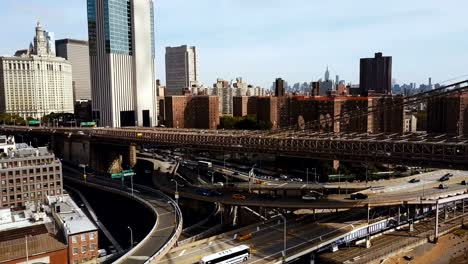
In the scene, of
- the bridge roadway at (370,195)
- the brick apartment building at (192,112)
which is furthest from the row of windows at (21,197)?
the brick apartment building at (192,112)

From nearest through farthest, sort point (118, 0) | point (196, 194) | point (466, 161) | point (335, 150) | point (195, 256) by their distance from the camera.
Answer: point (195, 256)
point (466, 161)
point (335, 150)
point (196, 194)
point (118, 0)

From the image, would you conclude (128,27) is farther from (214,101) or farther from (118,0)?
(214,101)

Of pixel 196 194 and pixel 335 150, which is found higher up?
pixel 335 150

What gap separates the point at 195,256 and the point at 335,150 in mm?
24623

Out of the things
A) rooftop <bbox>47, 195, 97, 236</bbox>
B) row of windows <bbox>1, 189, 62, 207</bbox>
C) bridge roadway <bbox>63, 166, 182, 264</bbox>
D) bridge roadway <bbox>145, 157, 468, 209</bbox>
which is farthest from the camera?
row of windows <bbox>1, 189, 62, 207</bbox>

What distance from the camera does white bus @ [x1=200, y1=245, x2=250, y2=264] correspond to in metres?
38.9

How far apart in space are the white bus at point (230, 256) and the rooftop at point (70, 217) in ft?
45.7

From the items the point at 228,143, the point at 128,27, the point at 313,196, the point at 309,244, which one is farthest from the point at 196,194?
the point at 128,27

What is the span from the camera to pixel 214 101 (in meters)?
144

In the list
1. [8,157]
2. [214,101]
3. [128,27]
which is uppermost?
[128,27]

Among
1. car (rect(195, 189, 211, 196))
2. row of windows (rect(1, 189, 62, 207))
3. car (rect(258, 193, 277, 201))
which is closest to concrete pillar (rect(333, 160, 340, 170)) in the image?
car (rect(258, 193, 277, 201))

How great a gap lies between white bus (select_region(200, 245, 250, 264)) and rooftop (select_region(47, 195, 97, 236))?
548 inches

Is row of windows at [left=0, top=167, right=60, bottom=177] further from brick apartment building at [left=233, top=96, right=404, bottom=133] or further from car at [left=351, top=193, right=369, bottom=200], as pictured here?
brick apartment building at [left=233, top=96, right=404, bottom=133]

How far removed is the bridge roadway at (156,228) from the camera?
39281 millimetres
